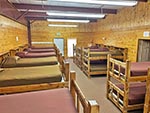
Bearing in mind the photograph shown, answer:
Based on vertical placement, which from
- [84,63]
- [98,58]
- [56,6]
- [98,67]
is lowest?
[98,67]

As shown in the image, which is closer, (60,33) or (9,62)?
(9,62)

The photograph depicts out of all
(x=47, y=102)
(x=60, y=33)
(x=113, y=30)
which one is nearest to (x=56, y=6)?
(x=113, y=30)

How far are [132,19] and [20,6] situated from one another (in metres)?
4.39

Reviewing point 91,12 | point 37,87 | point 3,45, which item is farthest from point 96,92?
point 91,12

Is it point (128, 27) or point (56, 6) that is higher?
point (56, 6)

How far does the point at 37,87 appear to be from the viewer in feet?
8.04

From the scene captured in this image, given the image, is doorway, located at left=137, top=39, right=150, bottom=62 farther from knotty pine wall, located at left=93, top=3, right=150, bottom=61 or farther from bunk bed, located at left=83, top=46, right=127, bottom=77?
bunk bed, located at left=83, top=46, right=127, bottom=77

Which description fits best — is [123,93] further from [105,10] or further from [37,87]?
[105,10]

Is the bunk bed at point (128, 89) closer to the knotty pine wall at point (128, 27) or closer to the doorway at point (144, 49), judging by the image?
the doorway at point (144, 49)

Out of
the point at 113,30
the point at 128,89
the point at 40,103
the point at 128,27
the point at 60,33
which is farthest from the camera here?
the point at 60,33

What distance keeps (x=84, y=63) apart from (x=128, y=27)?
2.44m

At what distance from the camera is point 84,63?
20.7 ft

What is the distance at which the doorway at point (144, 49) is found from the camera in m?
5.04

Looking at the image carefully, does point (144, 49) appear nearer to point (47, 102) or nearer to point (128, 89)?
point (128, 89)
